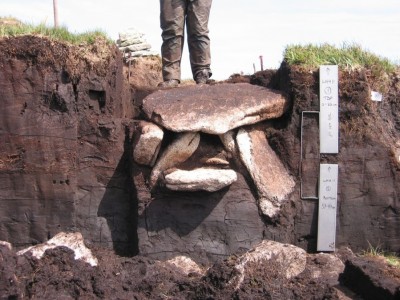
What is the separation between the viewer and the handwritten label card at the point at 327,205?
18.0 ft

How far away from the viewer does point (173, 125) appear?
529cm

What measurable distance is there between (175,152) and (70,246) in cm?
114

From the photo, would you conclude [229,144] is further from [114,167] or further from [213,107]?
[114,167]

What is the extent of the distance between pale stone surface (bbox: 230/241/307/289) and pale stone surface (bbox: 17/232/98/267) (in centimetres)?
116


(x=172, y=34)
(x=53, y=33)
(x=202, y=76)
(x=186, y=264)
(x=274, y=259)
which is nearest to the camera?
(x=274, y=259)

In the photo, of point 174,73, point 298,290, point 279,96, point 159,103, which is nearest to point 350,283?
point 298,290

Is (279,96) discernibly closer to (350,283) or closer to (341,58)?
(341,58)

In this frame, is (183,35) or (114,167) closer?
(114,167)

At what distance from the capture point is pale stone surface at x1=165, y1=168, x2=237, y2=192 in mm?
5141

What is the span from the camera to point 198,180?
5.14 meters

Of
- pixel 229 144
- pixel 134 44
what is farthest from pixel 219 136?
pixel 134 44

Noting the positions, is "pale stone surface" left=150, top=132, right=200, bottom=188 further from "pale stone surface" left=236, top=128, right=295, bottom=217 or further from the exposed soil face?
"pale stone surface" left=236, top=128, right=295, bottom=217

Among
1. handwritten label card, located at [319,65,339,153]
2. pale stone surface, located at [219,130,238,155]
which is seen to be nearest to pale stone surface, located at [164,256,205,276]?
pale stone surface, located at [219,130,238,155]

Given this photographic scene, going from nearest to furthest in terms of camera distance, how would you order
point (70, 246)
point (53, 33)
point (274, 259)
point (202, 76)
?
point (274, 259)
point (70, 246)
point (53, 33)
point (202, 76)
